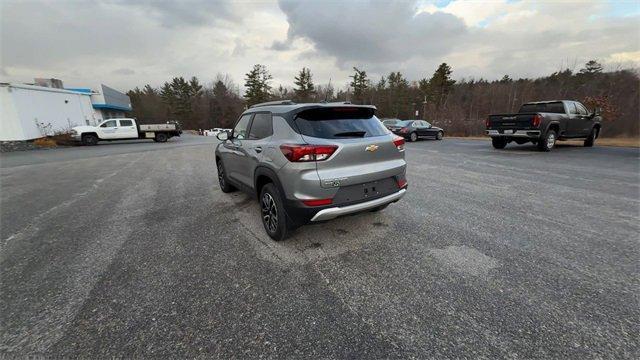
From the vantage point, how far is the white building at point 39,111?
18.7 meters

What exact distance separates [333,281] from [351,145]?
57.9 inches

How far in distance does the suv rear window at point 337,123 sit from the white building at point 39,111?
26647mm

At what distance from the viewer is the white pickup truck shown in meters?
20.5

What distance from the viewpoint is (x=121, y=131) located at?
22.2m

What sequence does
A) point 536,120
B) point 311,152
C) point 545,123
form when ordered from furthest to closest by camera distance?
point 545,123
point 536,120
point 311,152

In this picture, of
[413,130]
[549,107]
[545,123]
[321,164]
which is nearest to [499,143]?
[549,107]

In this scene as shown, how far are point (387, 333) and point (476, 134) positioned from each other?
2986cm

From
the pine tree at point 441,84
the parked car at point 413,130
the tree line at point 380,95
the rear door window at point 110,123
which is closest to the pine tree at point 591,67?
the tree line at point 380,95

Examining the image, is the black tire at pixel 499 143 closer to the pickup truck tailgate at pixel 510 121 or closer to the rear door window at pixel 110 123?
the pickup truck tailgate at pixel 510 121

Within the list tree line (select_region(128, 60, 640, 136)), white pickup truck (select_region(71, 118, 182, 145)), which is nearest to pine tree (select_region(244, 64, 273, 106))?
tree line (select_region(128, 60, 640, 136))

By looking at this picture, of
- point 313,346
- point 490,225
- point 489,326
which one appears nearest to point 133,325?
point 313,346

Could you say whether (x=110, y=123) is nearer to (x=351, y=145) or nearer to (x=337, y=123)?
(x=337, y=123)

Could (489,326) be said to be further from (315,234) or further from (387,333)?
(315,234)

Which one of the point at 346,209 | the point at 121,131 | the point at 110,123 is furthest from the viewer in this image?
the point at 121,131
